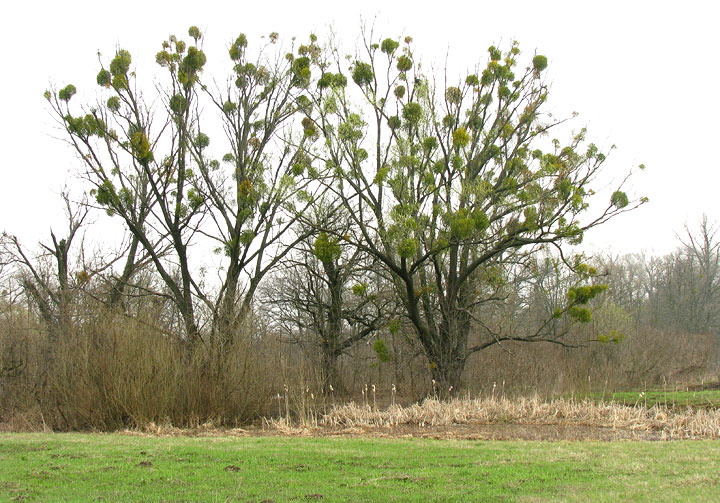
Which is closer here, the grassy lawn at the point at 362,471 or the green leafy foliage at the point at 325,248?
the grassy lawn at the point at 362,471

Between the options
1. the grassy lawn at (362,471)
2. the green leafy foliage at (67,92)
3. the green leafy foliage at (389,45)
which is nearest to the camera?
the grassy lawn at (362,471)

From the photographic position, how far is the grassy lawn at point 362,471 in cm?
606

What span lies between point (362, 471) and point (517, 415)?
7045mm

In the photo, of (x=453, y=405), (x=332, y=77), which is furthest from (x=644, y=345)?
(x=332, y=77)

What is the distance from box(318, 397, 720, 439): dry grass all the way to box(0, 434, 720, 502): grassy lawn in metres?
3.05

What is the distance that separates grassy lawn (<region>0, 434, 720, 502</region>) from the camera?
239 inches

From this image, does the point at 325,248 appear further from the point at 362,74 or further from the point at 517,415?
the point at 517,415

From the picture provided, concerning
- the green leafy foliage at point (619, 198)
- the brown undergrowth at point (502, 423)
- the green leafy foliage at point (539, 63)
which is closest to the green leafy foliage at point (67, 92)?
the brown undergrowth at point (502, 423)

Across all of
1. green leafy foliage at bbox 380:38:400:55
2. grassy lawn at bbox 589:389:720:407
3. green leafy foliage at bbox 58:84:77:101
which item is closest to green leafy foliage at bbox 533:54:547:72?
green leafy foliage at bbox 380:38:400:55

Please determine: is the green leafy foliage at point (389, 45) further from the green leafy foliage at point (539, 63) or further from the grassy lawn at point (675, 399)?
the grassy lawn at point (675, 399)

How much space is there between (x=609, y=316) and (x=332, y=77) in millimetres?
18875

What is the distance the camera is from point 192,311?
60.7 ft

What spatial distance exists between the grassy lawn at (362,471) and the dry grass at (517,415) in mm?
3052

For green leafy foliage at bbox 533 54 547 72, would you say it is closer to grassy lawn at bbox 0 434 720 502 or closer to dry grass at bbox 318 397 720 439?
dry grass at bbox 318 397 720 439
